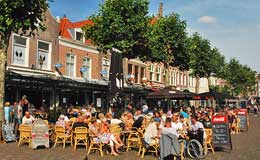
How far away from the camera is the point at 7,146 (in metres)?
12.3

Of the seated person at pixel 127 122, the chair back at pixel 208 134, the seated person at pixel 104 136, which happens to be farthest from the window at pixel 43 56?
the chair back at pixel 208 134

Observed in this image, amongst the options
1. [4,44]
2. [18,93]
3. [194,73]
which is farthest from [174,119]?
[194,73]

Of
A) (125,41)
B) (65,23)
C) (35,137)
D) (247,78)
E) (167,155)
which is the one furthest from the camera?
(247,78)

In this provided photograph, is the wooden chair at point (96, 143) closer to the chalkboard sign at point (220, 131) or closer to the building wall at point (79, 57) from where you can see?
the chalkboard sign at point (220, 131)

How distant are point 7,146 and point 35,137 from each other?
1.32m

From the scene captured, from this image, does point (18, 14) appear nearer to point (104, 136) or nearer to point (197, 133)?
point (104, 136)

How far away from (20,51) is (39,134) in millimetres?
10725

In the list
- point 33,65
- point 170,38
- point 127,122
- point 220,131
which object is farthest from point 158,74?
point 220,131

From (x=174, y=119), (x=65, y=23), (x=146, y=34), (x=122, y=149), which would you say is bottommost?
(x=122, y=149)

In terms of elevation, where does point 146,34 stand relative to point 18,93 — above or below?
above

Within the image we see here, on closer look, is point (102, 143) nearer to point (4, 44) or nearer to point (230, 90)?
point (4, 44)

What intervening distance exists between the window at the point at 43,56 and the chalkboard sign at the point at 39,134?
36.5 ft

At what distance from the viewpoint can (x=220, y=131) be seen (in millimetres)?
11930

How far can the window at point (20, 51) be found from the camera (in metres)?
20.9
